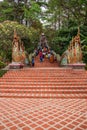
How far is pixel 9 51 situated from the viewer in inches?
709

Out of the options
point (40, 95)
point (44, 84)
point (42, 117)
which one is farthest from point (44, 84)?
point (42, 117)

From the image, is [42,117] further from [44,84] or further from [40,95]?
[44,84]

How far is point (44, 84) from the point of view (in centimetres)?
917

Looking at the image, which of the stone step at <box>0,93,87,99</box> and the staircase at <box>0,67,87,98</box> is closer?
the stone step at <box>0,93,87,99</box>

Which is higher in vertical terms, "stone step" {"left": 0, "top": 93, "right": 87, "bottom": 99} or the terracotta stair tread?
the terracotta stair tread

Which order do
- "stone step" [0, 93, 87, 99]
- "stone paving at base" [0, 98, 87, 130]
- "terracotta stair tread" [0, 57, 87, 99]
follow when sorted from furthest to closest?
"terracotta stair tread" [0, 57, 87, 99] → "stone step" [0, 93, 87, 99] → "stone paving at base" [0, 98, 87, 130]

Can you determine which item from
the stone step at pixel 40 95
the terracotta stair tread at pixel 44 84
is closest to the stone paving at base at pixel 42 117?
Result: the stone step at pixel 40 95

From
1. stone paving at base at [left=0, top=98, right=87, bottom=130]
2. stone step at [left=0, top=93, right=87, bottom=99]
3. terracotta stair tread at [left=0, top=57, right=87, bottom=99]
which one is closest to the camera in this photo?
stone paving at base at [left=0, top=98, right=87, bottom=130]

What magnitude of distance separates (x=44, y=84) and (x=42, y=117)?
4332mm

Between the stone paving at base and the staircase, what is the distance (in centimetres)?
152

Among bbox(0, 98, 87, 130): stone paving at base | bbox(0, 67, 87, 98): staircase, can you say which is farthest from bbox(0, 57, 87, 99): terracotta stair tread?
bbox(0, 98, 87, 130): stone paving at base

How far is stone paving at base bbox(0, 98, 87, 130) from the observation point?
422 cm

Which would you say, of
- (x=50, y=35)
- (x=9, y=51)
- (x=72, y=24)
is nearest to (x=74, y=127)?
(x=9, y=51)

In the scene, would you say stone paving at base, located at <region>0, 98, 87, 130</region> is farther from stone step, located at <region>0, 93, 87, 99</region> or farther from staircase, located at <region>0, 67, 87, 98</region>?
staircase, located at <region>0, 67, 87, 98</region>
